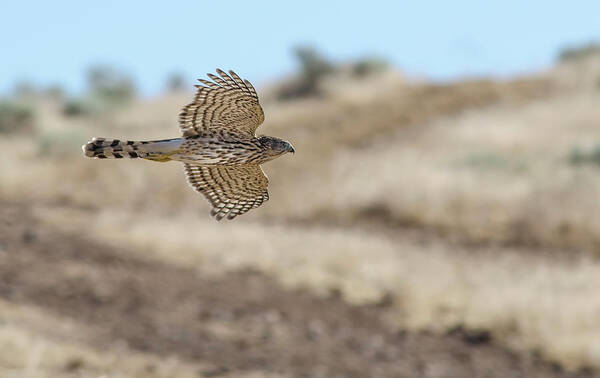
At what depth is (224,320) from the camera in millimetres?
11156

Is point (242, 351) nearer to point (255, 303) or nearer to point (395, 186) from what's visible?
point (255, 303)

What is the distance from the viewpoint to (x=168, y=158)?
4.49 meters

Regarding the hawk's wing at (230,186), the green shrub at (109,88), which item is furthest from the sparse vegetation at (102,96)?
the hawk's wing at (230,186)

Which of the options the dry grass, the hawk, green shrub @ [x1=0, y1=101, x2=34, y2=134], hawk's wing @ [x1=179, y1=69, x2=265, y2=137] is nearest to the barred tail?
the hawk

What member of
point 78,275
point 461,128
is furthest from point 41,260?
point 461,128

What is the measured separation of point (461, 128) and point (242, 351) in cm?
1382

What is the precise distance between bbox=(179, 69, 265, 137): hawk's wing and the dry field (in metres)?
2.94

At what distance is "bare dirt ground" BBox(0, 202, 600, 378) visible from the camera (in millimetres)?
9781

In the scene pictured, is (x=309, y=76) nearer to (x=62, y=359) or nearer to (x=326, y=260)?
(x=326, y=260)

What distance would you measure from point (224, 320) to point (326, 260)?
2.75m

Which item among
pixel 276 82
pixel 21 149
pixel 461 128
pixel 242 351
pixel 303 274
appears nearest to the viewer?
pixel 242 351

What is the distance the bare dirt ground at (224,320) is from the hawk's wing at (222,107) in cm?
416

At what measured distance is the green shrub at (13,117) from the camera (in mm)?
24578

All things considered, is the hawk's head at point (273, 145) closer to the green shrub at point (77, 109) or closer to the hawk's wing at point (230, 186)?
the hawk's wing at point (230, 186)
